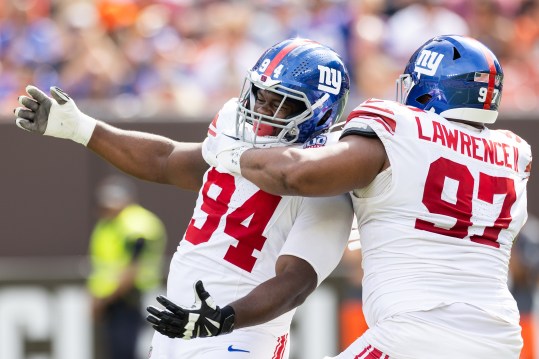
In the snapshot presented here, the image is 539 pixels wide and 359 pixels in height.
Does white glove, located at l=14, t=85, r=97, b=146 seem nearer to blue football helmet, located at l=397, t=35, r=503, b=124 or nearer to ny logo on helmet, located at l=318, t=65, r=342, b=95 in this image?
ny logo on helmet, located at l=318, t=65, r=342, b=95

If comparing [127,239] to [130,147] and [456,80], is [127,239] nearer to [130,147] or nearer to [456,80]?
[130,147]

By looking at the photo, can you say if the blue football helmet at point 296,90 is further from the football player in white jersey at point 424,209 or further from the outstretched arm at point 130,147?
the outstretched arm at point 130,147

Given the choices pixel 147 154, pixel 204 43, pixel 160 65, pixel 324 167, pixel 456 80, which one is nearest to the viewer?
pixel 324 167

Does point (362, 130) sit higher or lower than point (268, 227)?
higher

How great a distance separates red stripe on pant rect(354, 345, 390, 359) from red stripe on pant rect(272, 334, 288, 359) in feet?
1.68

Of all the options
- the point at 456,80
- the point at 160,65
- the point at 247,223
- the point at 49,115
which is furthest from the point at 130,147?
the point at 160,65

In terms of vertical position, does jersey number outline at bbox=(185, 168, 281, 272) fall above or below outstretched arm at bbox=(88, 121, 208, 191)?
below

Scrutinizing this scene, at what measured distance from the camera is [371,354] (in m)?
4.06

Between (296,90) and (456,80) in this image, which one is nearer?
(456,80)

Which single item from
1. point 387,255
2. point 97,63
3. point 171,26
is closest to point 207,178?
point 387,255

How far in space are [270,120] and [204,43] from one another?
6.77m

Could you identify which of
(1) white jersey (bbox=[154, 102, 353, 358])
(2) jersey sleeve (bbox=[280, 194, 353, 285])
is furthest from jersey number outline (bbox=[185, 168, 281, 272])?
(2) jersey sleeve (bbox=[280, 194, 353, 285])

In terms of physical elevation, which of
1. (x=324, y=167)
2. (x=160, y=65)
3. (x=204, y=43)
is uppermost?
(x=204, y=43)

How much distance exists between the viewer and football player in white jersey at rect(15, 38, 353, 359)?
14.0 ft
